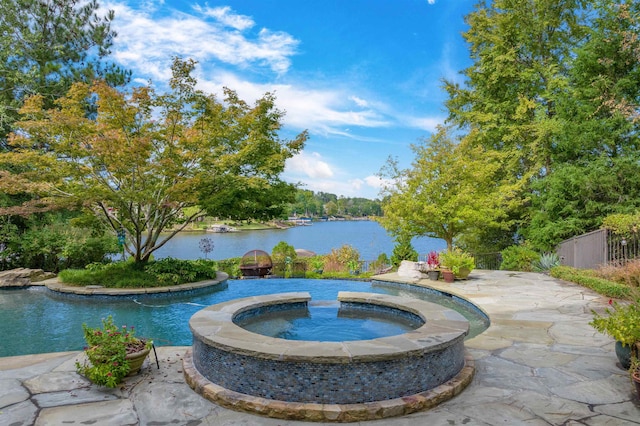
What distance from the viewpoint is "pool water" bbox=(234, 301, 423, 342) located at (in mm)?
5918

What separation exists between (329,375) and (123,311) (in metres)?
6.91

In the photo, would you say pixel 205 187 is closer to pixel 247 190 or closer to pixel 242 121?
pixel 247 190

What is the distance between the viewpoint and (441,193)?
15.1 metres

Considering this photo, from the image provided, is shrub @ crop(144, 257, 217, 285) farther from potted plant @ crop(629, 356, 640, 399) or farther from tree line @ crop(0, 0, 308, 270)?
potted plant @ crop(629, 356, 640, 399)

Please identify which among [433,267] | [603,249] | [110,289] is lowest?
[110,289]

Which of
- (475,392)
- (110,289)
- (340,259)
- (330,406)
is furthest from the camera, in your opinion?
(340,259)

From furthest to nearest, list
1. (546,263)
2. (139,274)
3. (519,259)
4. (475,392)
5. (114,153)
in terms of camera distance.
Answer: (519,259)
(546,263)
(139,274)
(114,153)
(475,392)

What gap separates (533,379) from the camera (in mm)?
4355

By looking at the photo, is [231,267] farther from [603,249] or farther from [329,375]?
[329,375]

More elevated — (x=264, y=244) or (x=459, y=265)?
(x=459, y=265)

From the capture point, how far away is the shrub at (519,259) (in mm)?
13945

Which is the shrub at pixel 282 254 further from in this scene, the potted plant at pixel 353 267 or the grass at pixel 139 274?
the grass at pixel 139 274

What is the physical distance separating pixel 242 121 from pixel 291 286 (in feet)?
17.4

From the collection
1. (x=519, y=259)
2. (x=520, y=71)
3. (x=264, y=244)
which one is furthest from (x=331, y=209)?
(x=519, y=259)
